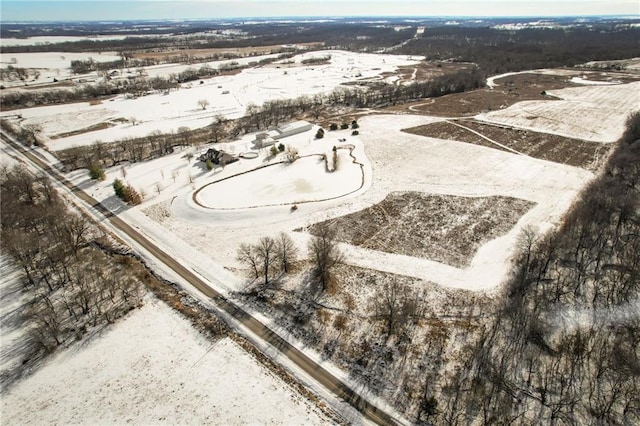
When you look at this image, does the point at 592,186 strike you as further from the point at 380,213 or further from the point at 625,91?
the point at 625,91

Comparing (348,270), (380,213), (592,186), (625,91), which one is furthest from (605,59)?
(348,270)

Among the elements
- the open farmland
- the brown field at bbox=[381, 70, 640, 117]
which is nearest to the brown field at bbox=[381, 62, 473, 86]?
the brown field at bbox=[381, 70, 640, 117]

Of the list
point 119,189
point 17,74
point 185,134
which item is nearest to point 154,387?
point 119,189

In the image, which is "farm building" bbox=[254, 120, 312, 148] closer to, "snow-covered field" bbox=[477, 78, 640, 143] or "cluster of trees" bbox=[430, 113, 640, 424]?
"snow-covered field" bbox=[477, 78, 640, 143]

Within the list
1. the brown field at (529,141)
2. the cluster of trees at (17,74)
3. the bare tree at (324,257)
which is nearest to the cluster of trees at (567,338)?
the bare tree at (324,257)

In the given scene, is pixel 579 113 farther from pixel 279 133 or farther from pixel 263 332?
pixel 263 332
